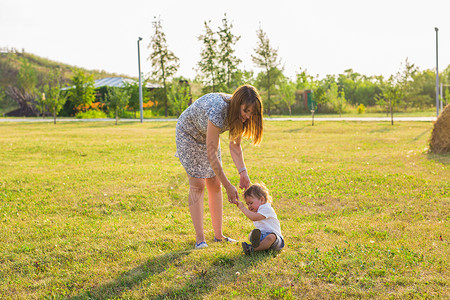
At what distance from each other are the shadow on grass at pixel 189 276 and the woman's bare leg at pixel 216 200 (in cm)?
49

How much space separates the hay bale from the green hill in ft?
143

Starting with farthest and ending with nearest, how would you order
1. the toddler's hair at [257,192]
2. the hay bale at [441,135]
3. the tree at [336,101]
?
the tree at [336,101] < the hay bale at [441,135] < the toddler's hair at [257,192]

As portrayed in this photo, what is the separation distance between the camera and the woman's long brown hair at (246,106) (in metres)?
3.61

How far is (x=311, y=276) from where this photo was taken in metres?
3.59

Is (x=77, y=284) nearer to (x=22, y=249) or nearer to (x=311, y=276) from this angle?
(x=22, y=249)

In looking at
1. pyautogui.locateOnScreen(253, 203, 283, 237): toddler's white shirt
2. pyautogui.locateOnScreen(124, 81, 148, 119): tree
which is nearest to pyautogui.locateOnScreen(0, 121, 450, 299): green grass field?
pyautogui.locateOnScreen(253, 203, 283, 237): toddler's white shirt

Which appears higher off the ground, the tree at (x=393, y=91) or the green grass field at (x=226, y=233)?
the tree at (x=393, y=91)

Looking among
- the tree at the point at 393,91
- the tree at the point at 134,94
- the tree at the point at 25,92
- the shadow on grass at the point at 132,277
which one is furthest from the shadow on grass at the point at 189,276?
the tree at the point at 25,92

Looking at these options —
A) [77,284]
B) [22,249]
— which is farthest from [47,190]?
[77,284]

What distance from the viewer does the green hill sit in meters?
46.6

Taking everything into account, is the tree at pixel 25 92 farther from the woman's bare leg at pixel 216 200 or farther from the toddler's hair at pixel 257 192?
the toddler's hair at pixel 257 192

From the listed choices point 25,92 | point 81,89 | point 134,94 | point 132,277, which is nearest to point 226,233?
point 132,277

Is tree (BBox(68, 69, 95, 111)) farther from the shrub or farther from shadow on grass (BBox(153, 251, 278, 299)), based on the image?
Result: shadow on grass (BBox(153, 251, 278, 299))

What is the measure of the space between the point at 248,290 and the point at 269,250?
0.86m
